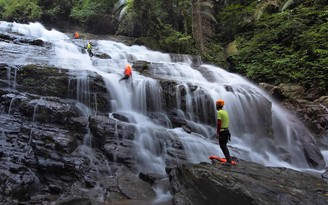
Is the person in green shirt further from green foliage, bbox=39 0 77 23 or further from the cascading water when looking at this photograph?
green foliage, bbox=39 0 77 23

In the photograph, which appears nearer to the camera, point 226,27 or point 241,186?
point 241,186

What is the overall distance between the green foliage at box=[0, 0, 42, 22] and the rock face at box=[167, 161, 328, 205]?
21.1 m

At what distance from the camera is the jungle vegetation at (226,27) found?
14812mm

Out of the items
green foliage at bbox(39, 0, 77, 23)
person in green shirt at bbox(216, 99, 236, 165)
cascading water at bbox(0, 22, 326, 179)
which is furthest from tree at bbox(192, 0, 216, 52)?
person in green shirt at bbox(216, 99, 236, 165)

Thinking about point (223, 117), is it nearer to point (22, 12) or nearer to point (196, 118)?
point (196, 118)

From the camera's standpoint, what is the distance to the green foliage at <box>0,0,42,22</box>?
23.0 metres

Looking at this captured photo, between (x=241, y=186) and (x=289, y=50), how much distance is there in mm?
12612

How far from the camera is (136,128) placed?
28.1ft

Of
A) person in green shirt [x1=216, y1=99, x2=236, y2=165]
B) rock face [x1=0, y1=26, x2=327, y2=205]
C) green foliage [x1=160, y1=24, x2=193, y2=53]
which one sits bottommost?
rock face [x1=0, y1=26, x2=327, y2=205]

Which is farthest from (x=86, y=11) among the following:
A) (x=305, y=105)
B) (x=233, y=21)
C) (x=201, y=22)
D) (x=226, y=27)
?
(x=305, y=105)

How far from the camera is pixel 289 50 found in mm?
15672

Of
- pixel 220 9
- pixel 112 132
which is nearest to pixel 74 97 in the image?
pixel 112 132

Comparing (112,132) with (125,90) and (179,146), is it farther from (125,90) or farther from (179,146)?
(125,90)

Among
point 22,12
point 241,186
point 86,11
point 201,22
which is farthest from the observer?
point 22,12
